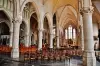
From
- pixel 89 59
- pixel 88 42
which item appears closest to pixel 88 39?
pixel 88 42

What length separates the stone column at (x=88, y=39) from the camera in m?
11.1

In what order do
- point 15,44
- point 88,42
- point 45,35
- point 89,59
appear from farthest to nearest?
1. point 45,35
2. point 15,44
3. point 88,42
4. point 89,59

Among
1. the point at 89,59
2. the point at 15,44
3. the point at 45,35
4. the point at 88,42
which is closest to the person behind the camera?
the point at 89,59

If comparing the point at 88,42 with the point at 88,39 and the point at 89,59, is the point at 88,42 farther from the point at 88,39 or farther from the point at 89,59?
the point at 89,59

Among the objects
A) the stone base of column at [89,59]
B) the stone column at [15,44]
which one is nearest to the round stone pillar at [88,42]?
the stone base of column at [89,59]

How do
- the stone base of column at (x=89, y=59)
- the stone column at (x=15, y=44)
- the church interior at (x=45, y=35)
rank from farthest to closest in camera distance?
the stone column at (x=15, y=44)
the church interior at (x=45, y=35)
the stone base of column at (x=89, y=59)

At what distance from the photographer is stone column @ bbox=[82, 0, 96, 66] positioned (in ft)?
36.3

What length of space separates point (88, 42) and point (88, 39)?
238 mm

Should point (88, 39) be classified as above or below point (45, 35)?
below

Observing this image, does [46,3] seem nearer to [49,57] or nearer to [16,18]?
[16,18]

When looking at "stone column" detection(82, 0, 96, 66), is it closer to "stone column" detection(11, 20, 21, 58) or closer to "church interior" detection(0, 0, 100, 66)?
"church interior" detection(0, 0, 100, 66)

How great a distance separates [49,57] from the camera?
14.4m

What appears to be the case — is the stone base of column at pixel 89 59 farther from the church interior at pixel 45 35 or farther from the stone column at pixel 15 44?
the stone column at pixel 15 44

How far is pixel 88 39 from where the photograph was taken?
37.9ft
